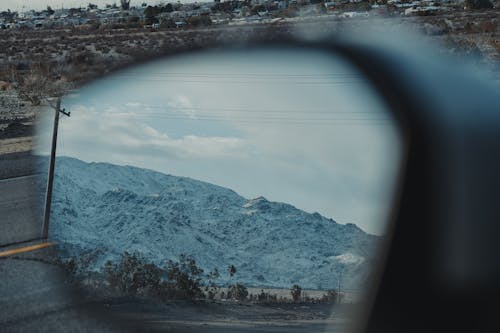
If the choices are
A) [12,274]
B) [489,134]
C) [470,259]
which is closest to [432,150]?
[489,134]

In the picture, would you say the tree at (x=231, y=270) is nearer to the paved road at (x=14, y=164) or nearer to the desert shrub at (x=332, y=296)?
the desert shrub at (x=332, y=296)

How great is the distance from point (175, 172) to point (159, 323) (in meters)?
0.50

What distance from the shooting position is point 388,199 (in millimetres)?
1532

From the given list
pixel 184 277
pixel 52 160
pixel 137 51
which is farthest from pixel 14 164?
pixel 184 277

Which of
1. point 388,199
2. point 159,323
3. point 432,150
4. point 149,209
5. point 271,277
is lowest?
point 159,323

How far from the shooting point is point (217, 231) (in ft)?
5.63

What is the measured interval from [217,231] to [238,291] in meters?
0.18

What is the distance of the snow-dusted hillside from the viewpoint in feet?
5.38

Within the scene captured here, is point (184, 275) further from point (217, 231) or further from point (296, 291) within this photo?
point (296, 291)

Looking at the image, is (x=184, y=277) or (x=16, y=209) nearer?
(x=184, y=277)

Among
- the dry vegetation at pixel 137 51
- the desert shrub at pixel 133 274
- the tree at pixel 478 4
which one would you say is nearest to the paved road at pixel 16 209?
the dry vegetation at pixel 137 51

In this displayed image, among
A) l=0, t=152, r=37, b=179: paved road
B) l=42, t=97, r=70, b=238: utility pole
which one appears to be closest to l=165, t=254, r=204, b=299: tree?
l=42, t=97, r=70, b=238: utility pole

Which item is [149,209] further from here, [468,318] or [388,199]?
[468,318]

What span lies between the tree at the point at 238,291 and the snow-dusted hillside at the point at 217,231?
0.04 meters
